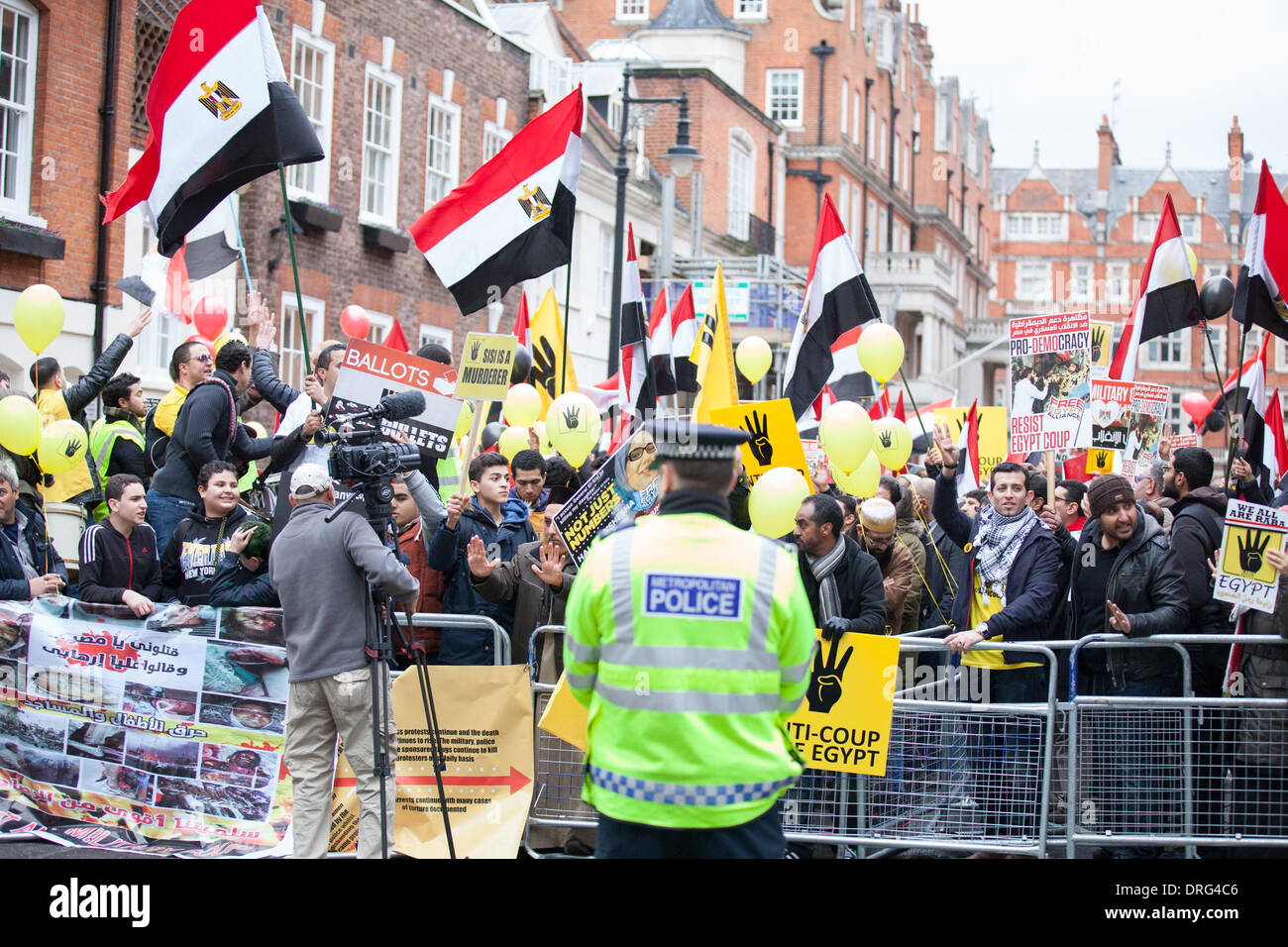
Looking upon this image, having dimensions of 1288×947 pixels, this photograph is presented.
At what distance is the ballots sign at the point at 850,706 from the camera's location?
6.53m

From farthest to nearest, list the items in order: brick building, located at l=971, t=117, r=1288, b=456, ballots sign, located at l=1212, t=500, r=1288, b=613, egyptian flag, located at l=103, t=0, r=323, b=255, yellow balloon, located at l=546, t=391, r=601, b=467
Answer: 1. brick building, located at l=971, t=117, r=1288, b=456
2. yellow balloon, located at l=546, t=391, r=601, b=467
3. egyptian flag, located at l=103, t=0, r=323, b=255
4. ballots sign, located at l=1212, t=500, r=1288, b=613

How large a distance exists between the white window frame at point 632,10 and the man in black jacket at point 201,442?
37726mm

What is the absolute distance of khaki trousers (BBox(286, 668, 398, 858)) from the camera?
6.24 metres

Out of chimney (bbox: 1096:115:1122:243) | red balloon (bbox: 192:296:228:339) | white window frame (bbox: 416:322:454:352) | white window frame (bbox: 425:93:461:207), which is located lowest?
red balloon (bbox: 192:296:228:339)

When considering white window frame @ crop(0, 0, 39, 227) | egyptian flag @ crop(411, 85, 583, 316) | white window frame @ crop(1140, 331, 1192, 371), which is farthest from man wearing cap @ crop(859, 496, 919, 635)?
white window frame @ crop(1140, 331, 1192, 371)

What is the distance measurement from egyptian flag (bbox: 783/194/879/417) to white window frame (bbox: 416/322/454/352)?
42.3 feet

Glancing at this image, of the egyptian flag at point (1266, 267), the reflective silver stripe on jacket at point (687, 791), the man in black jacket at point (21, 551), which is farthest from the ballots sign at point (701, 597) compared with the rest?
the egyptian flag at point (1266, 267)

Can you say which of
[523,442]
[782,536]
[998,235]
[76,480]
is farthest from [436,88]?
[998,235]

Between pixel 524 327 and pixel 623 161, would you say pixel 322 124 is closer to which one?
pixel 623 161

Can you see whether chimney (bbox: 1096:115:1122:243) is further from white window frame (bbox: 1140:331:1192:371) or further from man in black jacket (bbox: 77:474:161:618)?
man in black jacket (bbox: 77:474:161:618)

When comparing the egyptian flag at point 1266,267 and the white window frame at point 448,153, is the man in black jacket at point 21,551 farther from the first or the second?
the white window frame at point 448,153

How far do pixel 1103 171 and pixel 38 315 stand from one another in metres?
81.6

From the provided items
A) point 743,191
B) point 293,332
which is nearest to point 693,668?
point 293,332

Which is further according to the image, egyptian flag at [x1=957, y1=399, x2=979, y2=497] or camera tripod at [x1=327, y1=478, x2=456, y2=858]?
egyptian flag at [x1=957, y1=399, x2=979, y2=497]
